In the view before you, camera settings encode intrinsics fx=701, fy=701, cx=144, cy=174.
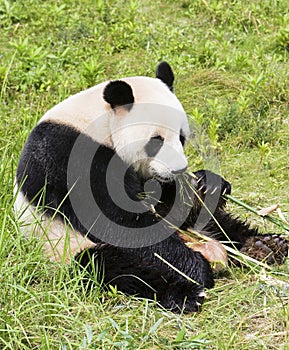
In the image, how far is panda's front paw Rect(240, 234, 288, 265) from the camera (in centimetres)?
461

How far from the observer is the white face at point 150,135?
4.25 meters

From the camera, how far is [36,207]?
4.12m

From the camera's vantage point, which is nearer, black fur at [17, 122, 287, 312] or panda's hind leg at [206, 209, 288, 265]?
black fur at [17, 122, 287, 312]

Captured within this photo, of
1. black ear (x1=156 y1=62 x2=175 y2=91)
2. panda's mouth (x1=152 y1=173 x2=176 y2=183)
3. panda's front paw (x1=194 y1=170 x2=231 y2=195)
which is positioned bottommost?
panda's front paw (x1=194 y1=170 x2=231 y2=195)

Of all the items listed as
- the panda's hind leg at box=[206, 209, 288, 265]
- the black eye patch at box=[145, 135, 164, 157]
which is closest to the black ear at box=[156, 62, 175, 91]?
the black eye patch at box=[145, 135, 164, 157]

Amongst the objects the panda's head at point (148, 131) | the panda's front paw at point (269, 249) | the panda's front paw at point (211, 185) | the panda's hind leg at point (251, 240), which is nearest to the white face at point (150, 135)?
the panda's head at point (148, 131)

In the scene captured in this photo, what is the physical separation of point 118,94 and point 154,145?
0.38 m

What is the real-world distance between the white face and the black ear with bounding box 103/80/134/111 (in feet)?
0.12

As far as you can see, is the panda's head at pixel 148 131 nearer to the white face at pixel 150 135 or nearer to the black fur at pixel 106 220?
the white face at pixel 150 135

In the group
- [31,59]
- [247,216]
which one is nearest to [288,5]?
[31,59]

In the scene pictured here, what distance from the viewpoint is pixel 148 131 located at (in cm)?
427

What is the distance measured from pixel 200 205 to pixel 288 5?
188 inches

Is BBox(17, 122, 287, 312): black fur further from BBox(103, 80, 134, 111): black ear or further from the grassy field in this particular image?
BBox(103, 80, 134, 111): black ear

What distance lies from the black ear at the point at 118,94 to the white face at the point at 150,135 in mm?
36
